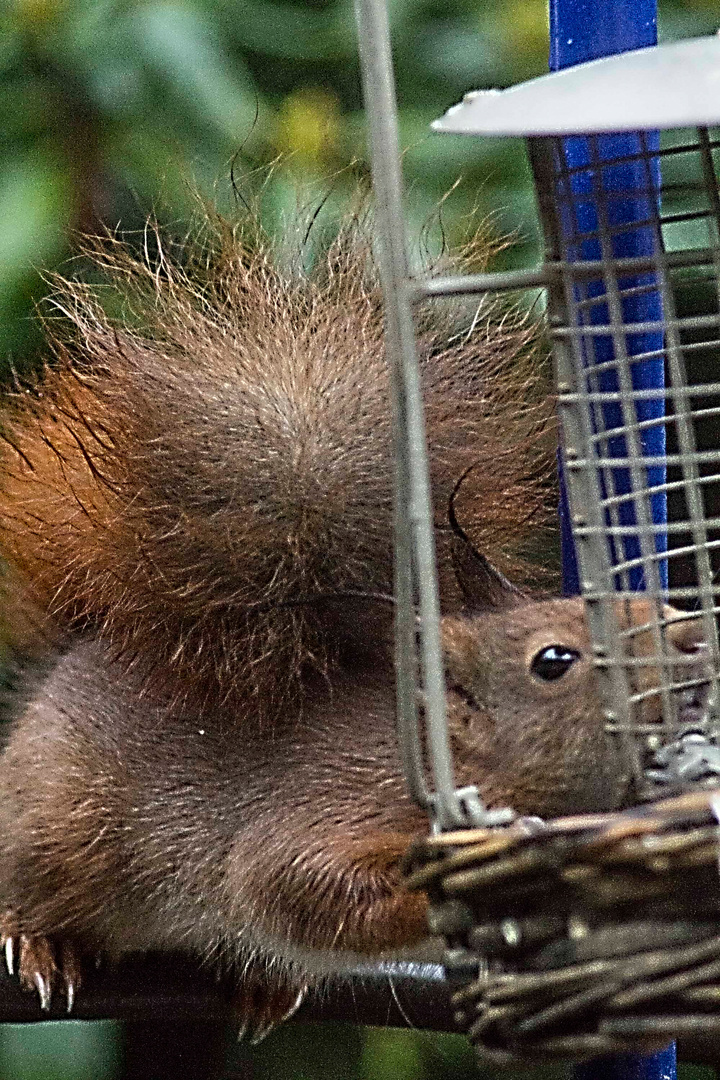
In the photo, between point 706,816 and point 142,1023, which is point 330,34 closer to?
point 142,1023

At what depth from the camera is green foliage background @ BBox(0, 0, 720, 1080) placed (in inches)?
66.8

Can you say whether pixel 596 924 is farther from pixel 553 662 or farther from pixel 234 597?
pixel 234 597

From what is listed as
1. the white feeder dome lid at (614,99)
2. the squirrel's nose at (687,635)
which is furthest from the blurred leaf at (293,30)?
the white feeder dome lid at (614,99)

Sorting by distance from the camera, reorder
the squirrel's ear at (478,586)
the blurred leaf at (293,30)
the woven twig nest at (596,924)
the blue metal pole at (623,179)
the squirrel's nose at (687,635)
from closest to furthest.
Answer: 1. the woven twig nest at (596,924)
2. the squirrel's nose at (687,635)
3. the blue metal pole at (623,179)
4. the squirrel's ear at (478,586)
5. the blurred leaf at (293,30)

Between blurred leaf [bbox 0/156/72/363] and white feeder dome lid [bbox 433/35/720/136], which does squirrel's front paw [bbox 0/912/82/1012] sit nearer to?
blurred leaf [bbox 0/156/72/363]

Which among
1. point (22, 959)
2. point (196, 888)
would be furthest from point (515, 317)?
point (22, 959)

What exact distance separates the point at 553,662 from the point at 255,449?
0.45 meters

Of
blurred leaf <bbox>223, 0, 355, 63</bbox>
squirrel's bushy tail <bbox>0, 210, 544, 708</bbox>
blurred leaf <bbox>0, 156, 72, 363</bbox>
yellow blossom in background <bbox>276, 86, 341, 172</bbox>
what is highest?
blurred leaf <bbox>223, 0, 355, 63</bbox>

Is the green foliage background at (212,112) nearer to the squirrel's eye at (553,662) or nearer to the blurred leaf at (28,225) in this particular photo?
the blurred leaf at (28,225)

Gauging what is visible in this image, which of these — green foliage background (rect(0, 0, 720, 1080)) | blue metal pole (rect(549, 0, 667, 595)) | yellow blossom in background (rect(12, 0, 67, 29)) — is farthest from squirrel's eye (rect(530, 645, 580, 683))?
yellow blossom in background (rect(12, 0, 67, 29))

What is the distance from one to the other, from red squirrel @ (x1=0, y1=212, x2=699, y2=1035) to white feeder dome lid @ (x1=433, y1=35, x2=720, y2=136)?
0.68 m

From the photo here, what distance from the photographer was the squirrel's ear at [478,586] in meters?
1.44

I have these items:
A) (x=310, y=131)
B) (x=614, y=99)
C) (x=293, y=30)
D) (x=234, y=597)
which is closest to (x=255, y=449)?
(x=234, y=597)

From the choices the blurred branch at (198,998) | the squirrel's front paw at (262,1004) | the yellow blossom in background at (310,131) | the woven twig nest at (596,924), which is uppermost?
the yellow blossom in background at (310,131)
